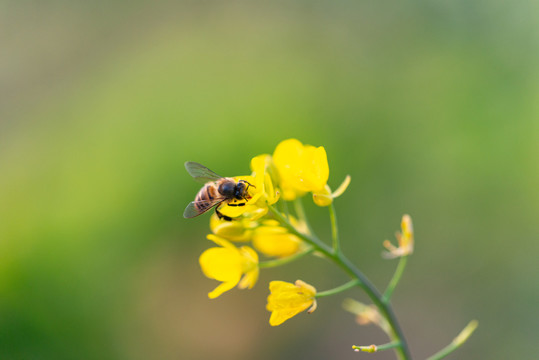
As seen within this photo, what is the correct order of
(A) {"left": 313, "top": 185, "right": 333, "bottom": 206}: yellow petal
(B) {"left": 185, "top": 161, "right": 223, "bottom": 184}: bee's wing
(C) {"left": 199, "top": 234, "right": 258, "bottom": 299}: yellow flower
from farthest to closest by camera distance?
1. (B) {"left": 185, "top": 161, "right": 223, "bottom": 184}: bee's wing
2. (C) {"left": 199, "top": 234, "right": 258, "bottom": 299}: yellow flower
3. (A) {"left": 313, "top": 185, "right": 333, "bottom": 206}: yellow petal

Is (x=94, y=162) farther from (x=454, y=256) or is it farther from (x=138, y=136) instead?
(x=454, y=256)

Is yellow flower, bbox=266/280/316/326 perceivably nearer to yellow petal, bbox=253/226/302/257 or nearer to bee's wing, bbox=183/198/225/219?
yellow petal, bbox=253/226/302/257

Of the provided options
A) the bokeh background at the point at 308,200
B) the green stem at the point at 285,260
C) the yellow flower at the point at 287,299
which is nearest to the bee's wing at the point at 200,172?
the green stem at the point at 285,260

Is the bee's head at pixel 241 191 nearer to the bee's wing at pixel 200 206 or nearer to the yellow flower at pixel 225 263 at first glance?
the bee's wing at pixel 200 206

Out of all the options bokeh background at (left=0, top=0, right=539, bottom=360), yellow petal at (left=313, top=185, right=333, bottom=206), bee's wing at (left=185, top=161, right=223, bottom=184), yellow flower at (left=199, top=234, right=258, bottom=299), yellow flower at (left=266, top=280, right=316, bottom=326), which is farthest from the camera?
bokeh background at (left=0, top=0, right=539, bottom=360)

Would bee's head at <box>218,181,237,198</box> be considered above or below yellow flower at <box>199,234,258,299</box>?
above

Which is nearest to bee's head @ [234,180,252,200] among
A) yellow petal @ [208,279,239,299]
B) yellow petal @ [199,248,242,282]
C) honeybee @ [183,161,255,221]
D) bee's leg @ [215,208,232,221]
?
honeybee @ [183,161,255,221]

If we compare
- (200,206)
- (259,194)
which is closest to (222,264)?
Result: (200,206)
